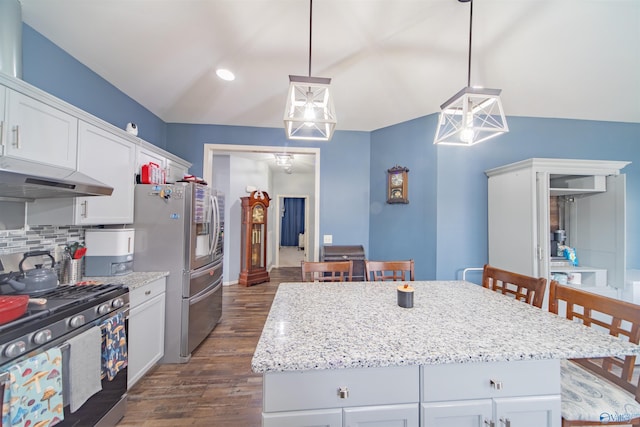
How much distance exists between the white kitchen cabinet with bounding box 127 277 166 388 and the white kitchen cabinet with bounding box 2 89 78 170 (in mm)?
1043

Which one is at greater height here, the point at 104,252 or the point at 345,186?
the point at 345,186

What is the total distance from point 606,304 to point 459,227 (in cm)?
166

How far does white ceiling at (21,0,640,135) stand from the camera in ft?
5.24

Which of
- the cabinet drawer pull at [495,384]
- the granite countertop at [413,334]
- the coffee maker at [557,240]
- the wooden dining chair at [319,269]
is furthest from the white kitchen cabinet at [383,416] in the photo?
the coffee maker at [557,240]

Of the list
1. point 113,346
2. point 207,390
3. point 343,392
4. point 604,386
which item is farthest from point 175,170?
point 604,386

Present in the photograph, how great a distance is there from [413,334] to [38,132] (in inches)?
94.1

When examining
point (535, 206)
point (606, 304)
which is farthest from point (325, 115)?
point (535, 206)

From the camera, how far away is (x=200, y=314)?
7.52 ft

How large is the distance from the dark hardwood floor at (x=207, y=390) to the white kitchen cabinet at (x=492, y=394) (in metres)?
1.29

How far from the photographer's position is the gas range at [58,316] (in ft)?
3.05

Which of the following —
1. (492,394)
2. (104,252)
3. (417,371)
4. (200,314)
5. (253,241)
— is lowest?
(200,314)

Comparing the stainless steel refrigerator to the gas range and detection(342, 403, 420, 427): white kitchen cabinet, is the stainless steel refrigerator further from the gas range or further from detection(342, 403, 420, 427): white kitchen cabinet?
detection(342, 403, 420, 427): white kitchen cabinet

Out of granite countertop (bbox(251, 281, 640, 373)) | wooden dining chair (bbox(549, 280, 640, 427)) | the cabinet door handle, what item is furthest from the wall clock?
the cabinet door handle

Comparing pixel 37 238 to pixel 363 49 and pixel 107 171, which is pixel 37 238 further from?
pixel 363 49
